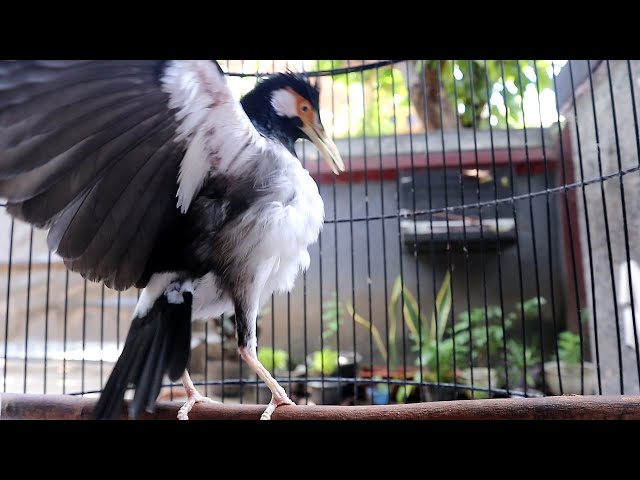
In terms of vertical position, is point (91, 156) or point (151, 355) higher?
point (91, 156)

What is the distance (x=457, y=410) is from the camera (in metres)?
0.77

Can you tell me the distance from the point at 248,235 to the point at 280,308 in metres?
1.19

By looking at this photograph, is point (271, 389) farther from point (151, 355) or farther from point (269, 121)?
point (269, 121)

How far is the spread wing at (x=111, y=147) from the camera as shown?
Result: 28.5 inches

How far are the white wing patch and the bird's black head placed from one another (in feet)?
0.38

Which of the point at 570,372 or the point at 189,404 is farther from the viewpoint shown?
the point at 570,372

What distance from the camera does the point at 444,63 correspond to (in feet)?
9.11

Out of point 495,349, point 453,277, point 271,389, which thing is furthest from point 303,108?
point 495,349

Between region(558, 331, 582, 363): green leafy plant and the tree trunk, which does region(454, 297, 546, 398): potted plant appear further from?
the tree trunk

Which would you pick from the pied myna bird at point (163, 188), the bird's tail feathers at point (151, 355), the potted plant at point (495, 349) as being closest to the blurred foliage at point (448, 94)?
the potted plant at point (495, 349)


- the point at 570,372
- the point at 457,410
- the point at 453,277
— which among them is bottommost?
the point at 570,372

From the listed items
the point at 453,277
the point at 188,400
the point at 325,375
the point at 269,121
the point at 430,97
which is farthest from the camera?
the point at 430,97

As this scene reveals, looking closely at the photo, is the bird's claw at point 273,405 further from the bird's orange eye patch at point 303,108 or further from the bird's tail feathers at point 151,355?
the bird's orange eye patch at point 303,108

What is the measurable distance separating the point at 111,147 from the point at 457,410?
688 mm
